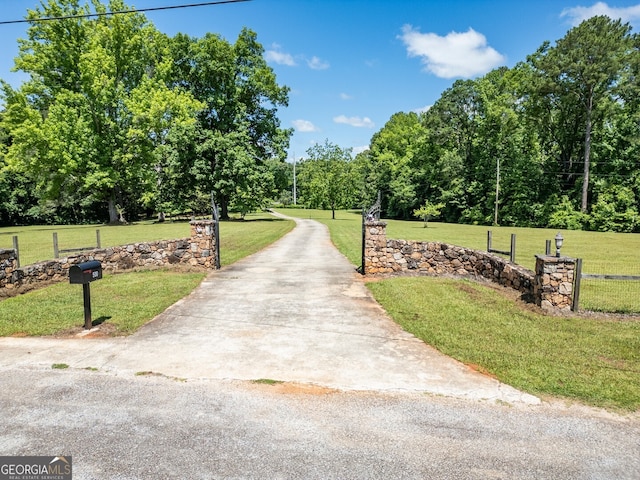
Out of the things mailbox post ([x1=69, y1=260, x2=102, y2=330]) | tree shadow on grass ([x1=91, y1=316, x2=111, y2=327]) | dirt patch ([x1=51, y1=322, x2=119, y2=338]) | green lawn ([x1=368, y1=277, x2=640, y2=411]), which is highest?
mailbox post ([x1=69, y1=260, x2=102, y2=330])

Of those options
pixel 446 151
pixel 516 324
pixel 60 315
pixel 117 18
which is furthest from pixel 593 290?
pixel 446 151

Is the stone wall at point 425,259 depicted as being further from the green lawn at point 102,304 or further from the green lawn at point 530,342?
the green lawn at point 102,304

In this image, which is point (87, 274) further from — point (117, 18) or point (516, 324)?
point (117, 18)

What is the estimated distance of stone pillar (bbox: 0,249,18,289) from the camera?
9352 millimetres

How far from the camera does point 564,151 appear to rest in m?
41.2

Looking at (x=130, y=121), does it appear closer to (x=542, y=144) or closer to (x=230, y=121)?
(x=230, y=121)

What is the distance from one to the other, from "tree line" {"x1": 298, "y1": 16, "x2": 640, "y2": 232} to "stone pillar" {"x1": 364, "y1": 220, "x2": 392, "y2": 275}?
90.0 ft

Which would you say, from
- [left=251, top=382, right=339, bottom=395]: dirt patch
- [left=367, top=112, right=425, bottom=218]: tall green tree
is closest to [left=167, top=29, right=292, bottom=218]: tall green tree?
[left=367, top=112, right=425, bottom=218]: tall green tree

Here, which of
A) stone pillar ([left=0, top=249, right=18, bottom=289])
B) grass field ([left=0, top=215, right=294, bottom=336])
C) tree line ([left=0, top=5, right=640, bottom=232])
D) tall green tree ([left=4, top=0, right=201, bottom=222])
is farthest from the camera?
tree line ([left=0, top=5, right=640, bottom=232])

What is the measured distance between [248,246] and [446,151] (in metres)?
37.9

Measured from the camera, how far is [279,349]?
577cm

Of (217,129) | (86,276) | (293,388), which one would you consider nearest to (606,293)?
(293,388)

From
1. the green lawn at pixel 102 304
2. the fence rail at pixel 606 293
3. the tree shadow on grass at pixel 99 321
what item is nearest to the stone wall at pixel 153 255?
the green lawn at pixel 102 304

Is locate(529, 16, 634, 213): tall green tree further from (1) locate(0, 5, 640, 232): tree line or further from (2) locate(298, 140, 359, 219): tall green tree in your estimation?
(2) locate(298, 140, 359, 219): tall green tree
